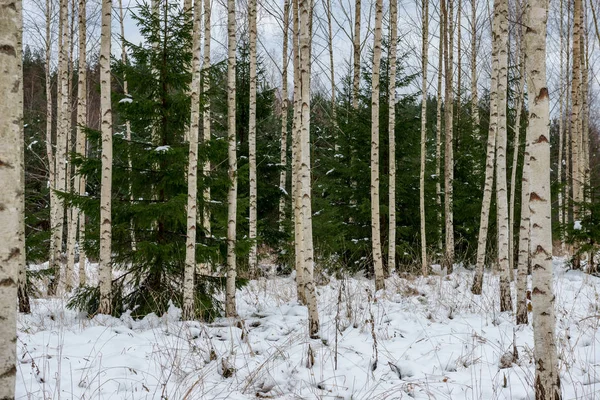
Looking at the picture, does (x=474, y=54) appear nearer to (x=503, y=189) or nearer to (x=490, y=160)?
(x=490, y=160)

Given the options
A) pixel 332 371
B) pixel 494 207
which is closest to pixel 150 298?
pixel 332 371

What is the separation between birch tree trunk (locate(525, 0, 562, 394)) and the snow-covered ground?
1.35 feet

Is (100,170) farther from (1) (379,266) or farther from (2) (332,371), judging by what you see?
(1) (379,266)

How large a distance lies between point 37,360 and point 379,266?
5411 millimetres

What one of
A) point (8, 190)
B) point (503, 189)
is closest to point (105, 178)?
point (8, 190)

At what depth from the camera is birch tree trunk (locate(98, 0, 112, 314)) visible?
5336 mm

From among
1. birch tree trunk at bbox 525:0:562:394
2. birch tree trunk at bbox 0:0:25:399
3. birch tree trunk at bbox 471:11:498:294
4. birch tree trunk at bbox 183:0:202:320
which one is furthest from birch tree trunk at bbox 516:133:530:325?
birch tree trunk at bbox 0:0:25:399

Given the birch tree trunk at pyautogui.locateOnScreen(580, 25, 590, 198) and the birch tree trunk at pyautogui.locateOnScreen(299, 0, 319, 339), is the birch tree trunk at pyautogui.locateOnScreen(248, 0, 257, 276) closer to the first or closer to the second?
the birch tree trunk at pyautogui.locateOnScreen(299, 0, 319, 339)

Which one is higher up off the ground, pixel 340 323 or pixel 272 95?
pixel 272 95

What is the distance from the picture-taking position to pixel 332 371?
3.92 metres

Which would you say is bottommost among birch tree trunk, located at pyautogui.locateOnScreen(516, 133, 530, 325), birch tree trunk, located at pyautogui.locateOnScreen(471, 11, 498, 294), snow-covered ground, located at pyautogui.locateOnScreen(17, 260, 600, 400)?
snow-covered ground, located at pyautogui.locateOnScreen(17, 260, 600, 400)

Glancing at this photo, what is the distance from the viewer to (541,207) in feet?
9.59

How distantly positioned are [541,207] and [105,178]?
198 inches

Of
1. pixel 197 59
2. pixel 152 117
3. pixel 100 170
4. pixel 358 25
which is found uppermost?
pixel 358 25
